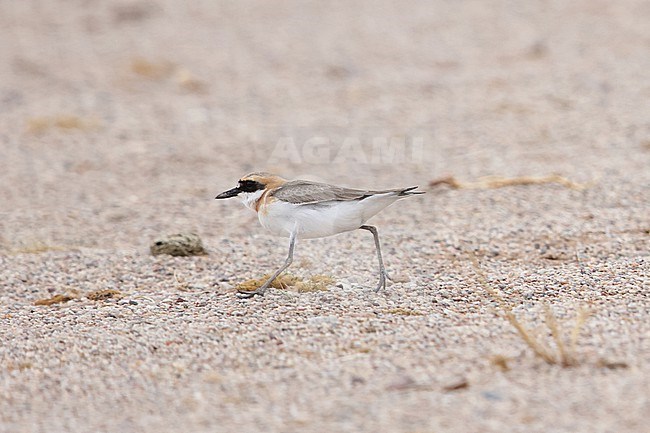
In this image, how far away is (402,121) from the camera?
10164 mm

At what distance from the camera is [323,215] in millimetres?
4887

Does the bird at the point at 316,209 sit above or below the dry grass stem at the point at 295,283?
above

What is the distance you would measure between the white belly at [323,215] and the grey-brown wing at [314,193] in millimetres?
23

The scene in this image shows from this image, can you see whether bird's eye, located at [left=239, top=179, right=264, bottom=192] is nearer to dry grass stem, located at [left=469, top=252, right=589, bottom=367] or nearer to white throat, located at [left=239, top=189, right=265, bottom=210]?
white throat, located at [left=239, top=189, right=265, bottom=210]

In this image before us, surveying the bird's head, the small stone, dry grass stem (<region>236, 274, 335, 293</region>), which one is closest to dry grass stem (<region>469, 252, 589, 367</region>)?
dry grass stem (<region>236, 274, 335, 293</region>)

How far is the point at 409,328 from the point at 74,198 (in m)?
4.38

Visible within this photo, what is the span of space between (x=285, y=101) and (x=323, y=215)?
252 inches

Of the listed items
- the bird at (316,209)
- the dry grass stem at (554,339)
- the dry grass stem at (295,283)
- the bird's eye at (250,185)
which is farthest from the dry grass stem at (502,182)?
the dry grass stem at (554,339)

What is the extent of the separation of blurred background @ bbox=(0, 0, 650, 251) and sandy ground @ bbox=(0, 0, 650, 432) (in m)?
0.04

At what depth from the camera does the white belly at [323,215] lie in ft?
15.8

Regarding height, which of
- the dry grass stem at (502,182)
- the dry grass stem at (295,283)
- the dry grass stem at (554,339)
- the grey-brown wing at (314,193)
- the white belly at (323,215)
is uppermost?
the grey-brown wing at (314,193)

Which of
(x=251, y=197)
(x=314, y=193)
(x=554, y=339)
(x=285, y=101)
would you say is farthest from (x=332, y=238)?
(x=285, y=101)

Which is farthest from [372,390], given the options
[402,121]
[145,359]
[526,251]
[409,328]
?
[402,121]

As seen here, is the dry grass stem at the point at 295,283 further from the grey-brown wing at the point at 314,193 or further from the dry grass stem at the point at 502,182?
the dry grass stem at the point at 502,182
